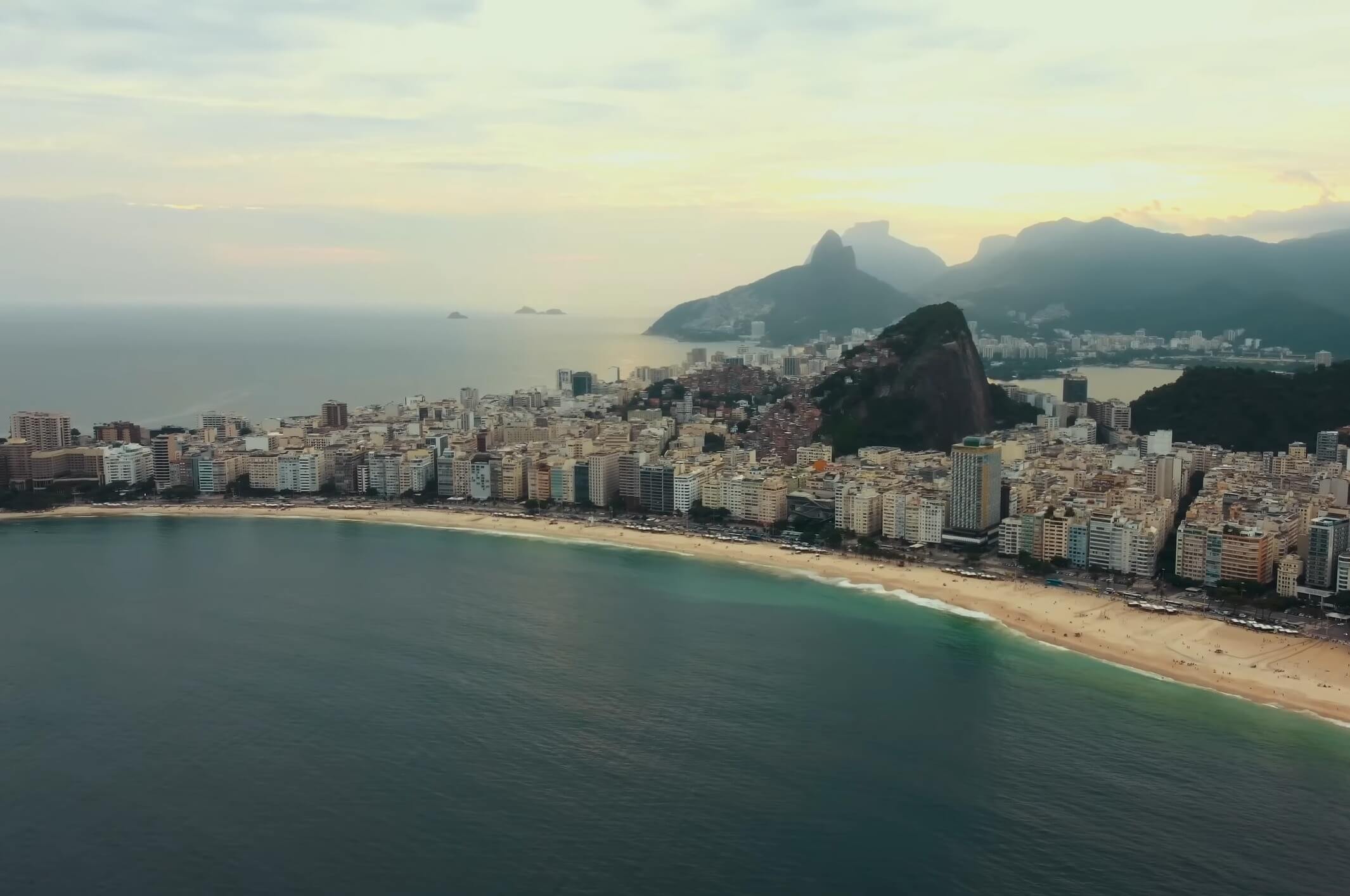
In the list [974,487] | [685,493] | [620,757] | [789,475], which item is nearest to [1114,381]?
[789,475]

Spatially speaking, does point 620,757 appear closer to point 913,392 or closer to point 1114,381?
point 913,392

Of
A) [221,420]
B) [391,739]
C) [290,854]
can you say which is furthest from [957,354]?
[290,854]

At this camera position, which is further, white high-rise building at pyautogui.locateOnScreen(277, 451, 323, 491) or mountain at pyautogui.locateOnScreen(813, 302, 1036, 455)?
mountain at pyautogui.locateOnScreen(813, 302, 1036, 455)

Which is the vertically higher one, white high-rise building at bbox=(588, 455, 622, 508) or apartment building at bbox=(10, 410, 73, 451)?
apartment building at bbox=(10, 410, 73, 451)

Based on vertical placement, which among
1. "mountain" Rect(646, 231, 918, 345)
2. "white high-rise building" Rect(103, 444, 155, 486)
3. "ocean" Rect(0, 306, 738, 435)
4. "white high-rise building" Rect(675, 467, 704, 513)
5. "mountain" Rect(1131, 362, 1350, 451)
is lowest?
"white high-rise building" Rect(675, 467, 704, 513)

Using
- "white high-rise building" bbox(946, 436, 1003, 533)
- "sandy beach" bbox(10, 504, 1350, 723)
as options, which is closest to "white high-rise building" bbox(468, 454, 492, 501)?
"sandy beach" bbox(10, 504, 1350, 723)

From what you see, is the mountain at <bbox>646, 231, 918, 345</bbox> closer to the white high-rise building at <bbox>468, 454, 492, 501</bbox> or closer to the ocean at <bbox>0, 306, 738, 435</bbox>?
the ocean at <bbox>0, 306, 738, 435</bbox>
